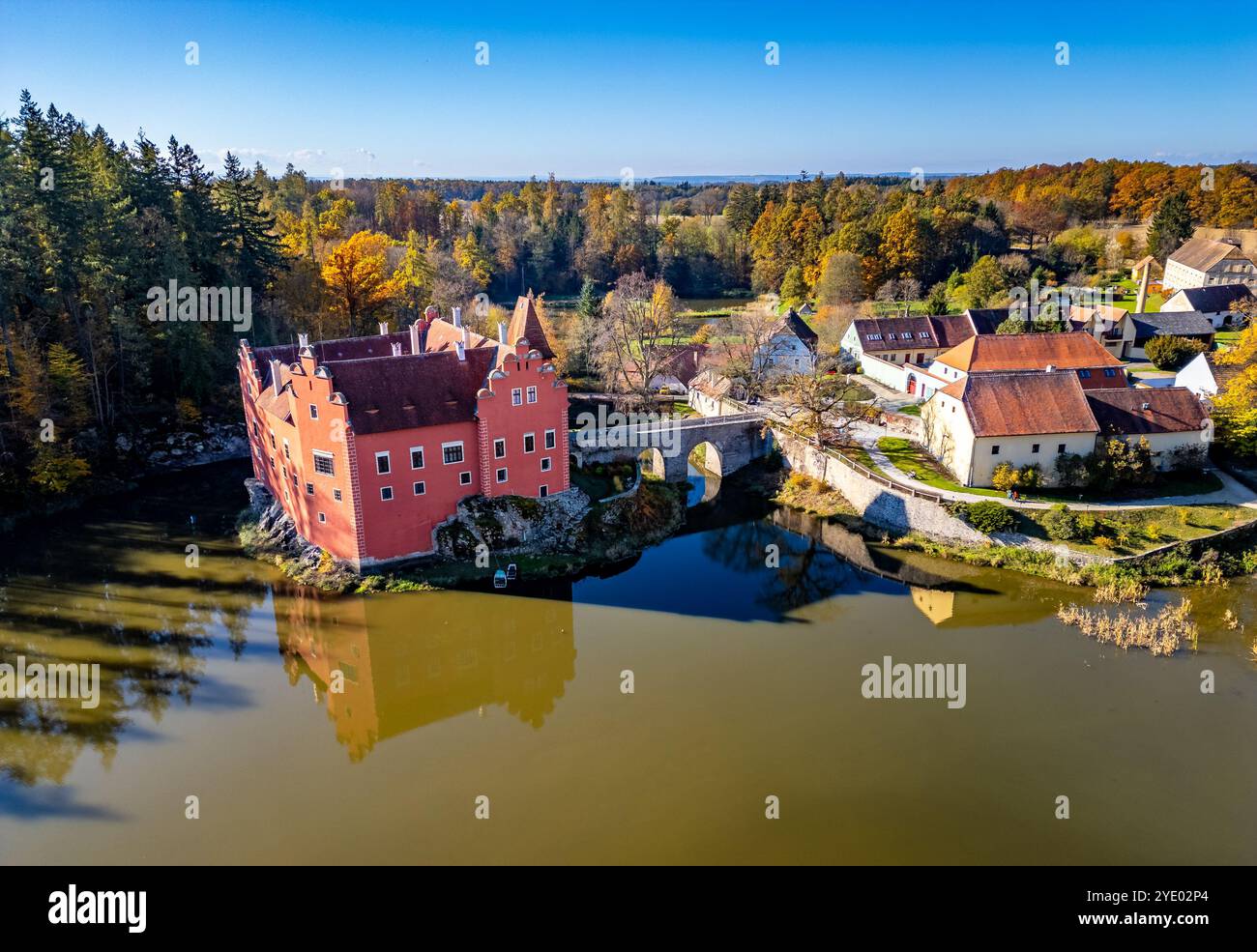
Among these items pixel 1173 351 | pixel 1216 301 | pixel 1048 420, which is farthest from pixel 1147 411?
pixel 1216 301

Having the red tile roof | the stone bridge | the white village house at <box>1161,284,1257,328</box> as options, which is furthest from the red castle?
the white village house at <box>1161,284,1257,328</box>

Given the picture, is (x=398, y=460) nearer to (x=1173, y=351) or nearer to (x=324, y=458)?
(x=324, y=458)

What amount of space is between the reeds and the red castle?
2038cm

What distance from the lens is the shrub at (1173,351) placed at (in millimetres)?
52156

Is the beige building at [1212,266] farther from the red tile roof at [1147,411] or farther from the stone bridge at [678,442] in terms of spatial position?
the stone bridge at [678,442]

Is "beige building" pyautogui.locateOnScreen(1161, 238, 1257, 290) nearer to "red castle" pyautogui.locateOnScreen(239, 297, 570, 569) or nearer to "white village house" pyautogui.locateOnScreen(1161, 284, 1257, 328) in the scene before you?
"white village house" pyautogui.locateOnScreen(1161, 284, 1257, 328)

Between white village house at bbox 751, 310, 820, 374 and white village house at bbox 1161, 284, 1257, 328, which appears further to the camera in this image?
white village house at bbox 1161, 284, 1257, 328

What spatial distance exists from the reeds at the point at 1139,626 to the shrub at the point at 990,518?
4298 millimetres

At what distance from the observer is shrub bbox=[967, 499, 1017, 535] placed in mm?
33594

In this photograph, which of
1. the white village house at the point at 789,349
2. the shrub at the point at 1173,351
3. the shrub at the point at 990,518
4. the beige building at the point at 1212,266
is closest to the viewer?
the shrub at the point at 990,518

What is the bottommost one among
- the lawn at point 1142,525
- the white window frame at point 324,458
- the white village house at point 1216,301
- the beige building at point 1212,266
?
the lawn at point 1142,525

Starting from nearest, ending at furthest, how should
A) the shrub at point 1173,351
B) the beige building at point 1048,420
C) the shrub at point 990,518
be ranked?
the shrub at point 990,518 → the beige building at point 1048,420 → the shrub at point 1173,351

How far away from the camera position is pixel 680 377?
55.8m

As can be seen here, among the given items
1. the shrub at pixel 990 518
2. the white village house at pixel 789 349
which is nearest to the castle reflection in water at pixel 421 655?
the shrub at pixel 990 518
